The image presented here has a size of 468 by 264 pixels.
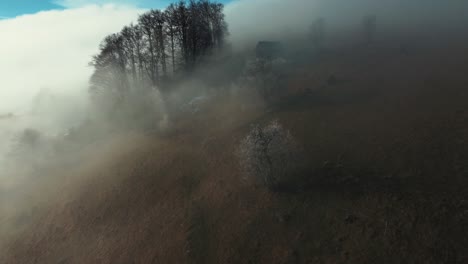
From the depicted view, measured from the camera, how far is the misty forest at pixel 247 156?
20562 mm

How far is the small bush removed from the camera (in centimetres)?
2436

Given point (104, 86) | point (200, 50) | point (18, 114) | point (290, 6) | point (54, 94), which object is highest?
point (290, 6)

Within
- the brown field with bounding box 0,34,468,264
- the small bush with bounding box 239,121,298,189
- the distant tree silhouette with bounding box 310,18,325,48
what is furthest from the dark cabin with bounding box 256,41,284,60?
the small bush with bounding box 239,121,298,189

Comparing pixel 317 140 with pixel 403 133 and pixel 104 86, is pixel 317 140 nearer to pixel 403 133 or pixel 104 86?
pixel 403 133

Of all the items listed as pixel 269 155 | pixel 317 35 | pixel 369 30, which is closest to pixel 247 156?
pixel 269 155

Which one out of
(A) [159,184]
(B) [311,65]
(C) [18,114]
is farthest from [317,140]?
(C) [18,114]

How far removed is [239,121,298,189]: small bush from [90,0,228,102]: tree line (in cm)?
3339

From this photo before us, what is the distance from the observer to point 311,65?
5175 cm

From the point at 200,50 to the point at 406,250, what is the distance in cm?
4956

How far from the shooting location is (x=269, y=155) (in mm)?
24422

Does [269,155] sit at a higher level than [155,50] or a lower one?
lower

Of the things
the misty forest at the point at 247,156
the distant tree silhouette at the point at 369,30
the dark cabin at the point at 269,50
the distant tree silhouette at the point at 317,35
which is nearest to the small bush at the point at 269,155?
the misty forest at the point at 247,156

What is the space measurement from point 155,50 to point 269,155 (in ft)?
129

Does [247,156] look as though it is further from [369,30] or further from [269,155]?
[369,30]
